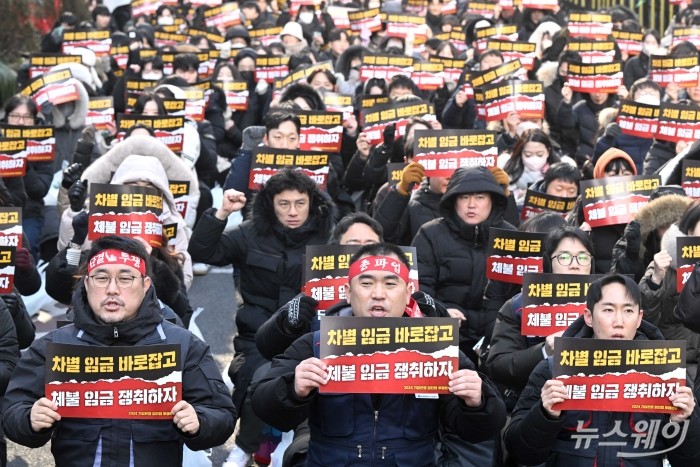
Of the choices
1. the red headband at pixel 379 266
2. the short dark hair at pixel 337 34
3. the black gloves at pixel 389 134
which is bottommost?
the red headband at pixel 379 266

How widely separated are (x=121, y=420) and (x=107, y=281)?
1.99 feet

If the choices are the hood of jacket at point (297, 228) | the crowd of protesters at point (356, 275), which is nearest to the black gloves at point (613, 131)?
the crowd of protesters at point (356, 275)

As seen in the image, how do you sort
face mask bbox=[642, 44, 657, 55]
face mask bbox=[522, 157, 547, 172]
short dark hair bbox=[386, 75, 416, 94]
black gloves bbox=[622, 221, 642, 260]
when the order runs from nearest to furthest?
black gloves bbox=[622, 221, 642, 260] < face mask bbox=[522, 157, 547, 172] < short dark hair bbox=[386, 75, 416, 94] < face mask bbox=[642, 44, 657, 55]

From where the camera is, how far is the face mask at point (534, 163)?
11.4 metres

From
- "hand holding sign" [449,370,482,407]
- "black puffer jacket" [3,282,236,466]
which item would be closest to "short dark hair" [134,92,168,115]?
"black puffer jacket" [3,282,236,466]

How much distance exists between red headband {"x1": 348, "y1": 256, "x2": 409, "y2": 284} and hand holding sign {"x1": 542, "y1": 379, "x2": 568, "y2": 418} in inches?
31.3

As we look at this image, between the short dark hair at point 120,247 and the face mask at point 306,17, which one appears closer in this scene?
the short dark hair at point 120,247

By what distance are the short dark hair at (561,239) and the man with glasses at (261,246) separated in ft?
5.34

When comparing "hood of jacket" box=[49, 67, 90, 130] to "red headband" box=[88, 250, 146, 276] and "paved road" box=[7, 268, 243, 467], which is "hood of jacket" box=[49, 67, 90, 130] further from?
"red headband" box=[88, 250, 146, 276]

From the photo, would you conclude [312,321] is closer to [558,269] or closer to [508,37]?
[558,269]

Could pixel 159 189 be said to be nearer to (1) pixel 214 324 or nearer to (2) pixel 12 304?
(2) pixel 12 304

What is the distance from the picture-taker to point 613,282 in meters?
6.45

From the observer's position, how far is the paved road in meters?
9.27

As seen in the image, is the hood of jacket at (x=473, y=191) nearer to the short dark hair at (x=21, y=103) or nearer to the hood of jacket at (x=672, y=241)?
the hood of jacket at (x=672, y=241)
